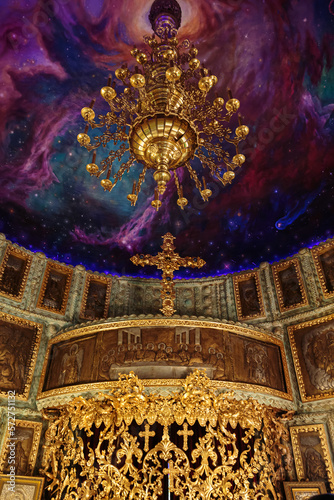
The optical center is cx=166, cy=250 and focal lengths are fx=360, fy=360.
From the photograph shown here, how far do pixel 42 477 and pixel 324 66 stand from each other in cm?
1339

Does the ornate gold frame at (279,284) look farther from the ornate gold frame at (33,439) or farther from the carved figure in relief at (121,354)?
the ornate gold frame at (33,439)

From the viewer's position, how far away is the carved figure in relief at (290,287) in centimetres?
1106

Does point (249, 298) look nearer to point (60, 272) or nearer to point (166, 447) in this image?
point (166, 447)

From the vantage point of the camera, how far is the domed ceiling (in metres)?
10.5

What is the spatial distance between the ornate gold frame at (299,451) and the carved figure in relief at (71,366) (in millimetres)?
5698

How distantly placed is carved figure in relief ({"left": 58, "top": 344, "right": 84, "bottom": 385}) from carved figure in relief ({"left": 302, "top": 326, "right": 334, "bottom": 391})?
19.9 feet

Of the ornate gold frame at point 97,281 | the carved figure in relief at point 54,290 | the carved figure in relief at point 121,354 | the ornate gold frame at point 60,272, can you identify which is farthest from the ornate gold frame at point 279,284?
the carved figure in relief at point 54,290

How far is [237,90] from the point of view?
12289mm

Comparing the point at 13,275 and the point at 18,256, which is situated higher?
the point at 18,256

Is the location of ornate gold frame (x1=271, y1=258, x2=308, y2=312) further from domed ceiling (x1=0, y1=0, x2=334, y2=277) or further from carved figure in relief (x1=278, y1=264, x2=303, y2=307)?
domed ceiling (x1=0, y1=0, x2=334, y2=277)

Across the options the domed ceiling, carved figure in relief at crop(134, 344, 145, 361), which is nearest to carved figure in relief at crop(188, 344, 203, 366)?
carved figure in relief at crop(134, 344, 145, 361)

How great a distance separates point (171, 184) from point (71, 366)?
789 cm

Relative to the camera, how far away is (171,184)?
45.9 ft

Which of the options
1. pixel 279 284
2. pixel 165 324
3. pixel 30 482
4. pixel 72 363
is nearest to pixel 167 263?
pixel 165 324
